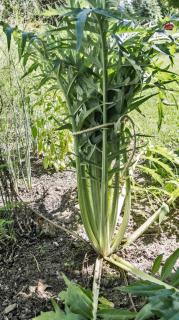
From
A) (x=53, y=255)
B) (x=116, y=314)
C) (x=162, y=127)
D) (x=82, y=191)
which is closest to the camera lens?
(x=116, y=314)

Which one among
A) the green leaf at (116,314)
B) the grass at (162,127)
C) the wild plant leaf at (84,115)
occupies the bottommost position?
the green leaf at (116,314)

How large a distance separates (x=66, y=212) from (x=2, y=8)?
140 centimetres

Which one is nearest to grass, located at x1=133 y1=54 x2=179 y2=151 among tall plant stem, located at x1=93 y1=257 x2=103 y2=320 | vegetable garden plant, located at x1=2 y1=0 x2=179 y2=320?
vegetable garden plant, located at x1=2 y1=0 x2=179 y2=320

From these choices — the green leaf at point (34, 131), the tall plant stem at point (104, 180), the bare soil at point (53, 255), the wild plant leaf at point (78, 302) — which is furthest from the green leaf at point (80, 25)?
the green leaf at point (34, 131)

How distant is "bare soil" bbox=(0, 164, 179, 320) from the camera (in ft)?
6.68

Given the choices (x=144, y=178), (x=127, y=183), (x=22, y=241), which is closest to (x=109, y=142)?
(x=127, y=183)

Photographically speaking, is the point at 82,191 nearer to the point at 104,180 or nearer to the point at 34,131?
the point at 104,180

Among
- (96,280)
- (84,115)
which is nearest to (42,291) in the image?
(96,280)

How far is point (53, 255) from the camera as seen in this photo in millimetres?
2363

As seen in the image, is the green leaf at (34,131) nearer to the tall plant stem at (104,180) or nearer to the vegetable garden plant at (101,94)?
the vegetable garden plant at (101,94)

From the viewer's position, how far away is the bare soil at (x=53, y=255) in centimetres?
204

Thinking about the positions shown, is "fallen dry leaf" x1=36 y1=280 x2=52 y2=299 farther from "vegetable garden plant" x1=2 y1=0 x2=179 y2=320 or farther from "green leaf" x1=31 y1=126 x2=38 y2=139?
"green leaf" x1=31 y1=126 x2=38 y2=139

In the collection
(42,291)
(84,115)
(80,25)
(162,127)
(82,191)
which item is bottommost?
(42,291)

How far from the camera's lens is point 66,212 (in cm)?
281
